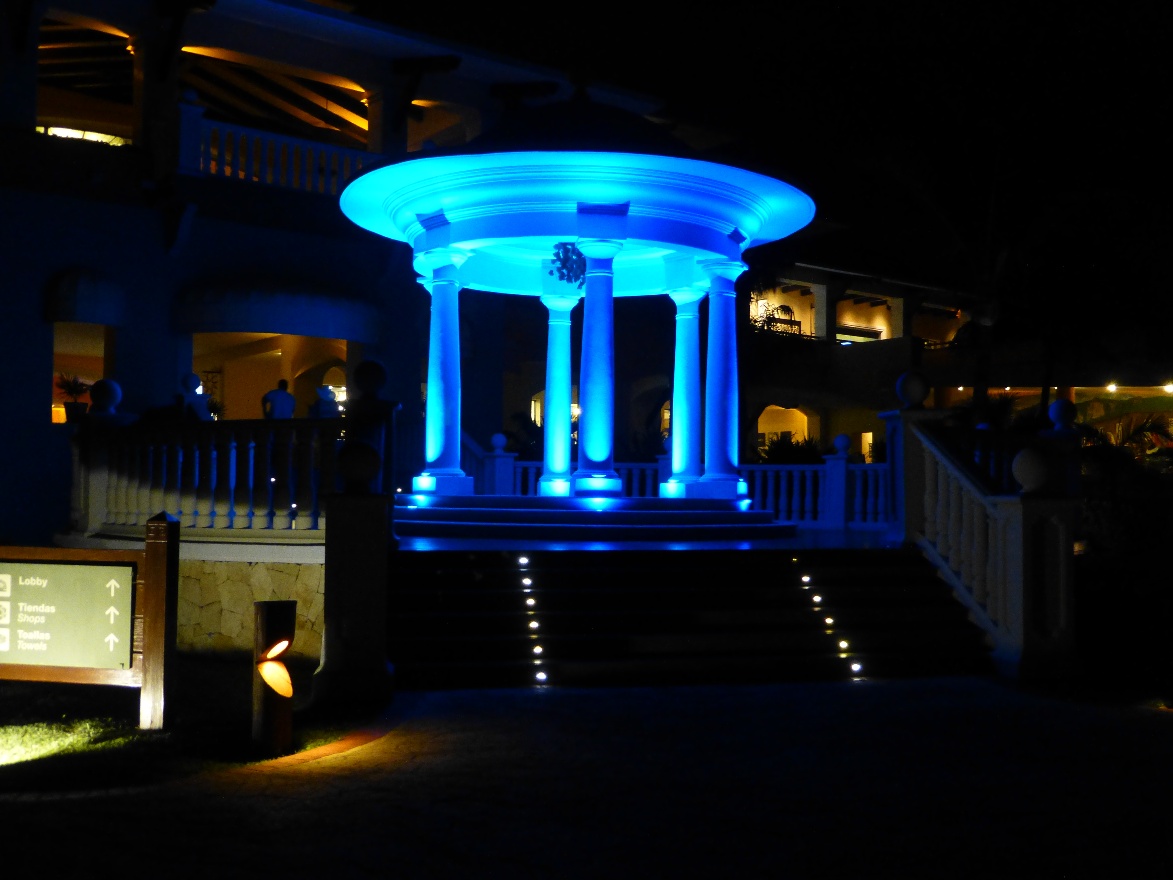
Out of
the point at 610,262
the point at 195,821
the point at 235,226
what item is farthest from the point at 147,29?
the point at 195,821

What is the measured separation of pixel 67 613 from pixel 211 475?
384 cm

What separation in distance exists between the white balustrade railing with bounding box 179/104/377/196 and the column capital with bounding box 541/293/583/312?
462 centimetres

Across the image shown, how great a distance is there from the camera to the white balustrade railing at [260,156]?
58.3ft

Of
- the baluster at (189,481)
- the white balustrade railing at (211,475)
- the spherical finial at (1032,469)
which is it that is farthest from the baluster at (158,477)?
the spherical finial at (1032,469)

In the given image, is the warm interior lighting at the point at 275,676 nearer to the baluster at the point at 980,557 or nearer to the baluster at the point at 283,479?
the baluster at the point at 283,479

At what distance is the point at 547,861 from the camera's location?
14.9ft

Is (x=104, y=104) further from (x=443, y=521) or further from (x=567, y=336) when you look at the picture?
(x=443, y=521)

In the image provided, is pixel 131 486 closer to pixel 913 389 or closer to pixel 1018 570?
pixel 913 389

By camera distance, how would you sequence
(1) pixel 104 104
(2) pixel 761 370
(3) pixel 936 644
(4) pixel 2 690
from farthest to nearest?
(2) pixel 761 370 → (1) pixel 104 104 → (3) pixel 936 644 → (4) pixel 2 690

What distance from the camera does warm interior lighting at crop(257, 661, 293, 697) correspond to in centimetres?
638

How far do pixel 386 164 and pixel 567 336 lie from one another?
339 cm

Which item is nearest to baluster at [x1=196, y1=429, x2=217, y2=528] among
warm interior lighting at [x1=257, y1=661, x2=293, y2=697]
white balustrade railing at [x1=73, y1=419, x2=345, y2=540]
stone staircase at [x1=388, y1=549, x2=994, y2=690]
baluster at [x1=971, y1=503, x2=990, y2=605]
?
white balustrade railing at [x1=73, y1=419, x2=345, y2=540]

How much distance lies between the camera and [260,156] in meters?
18.5

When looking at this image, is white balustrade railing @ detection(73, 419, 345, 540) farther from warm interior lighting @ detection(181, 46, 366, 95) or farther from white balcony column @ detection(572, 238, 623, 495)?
warm interior lighting @ detection(181, 46, 366, 95)
